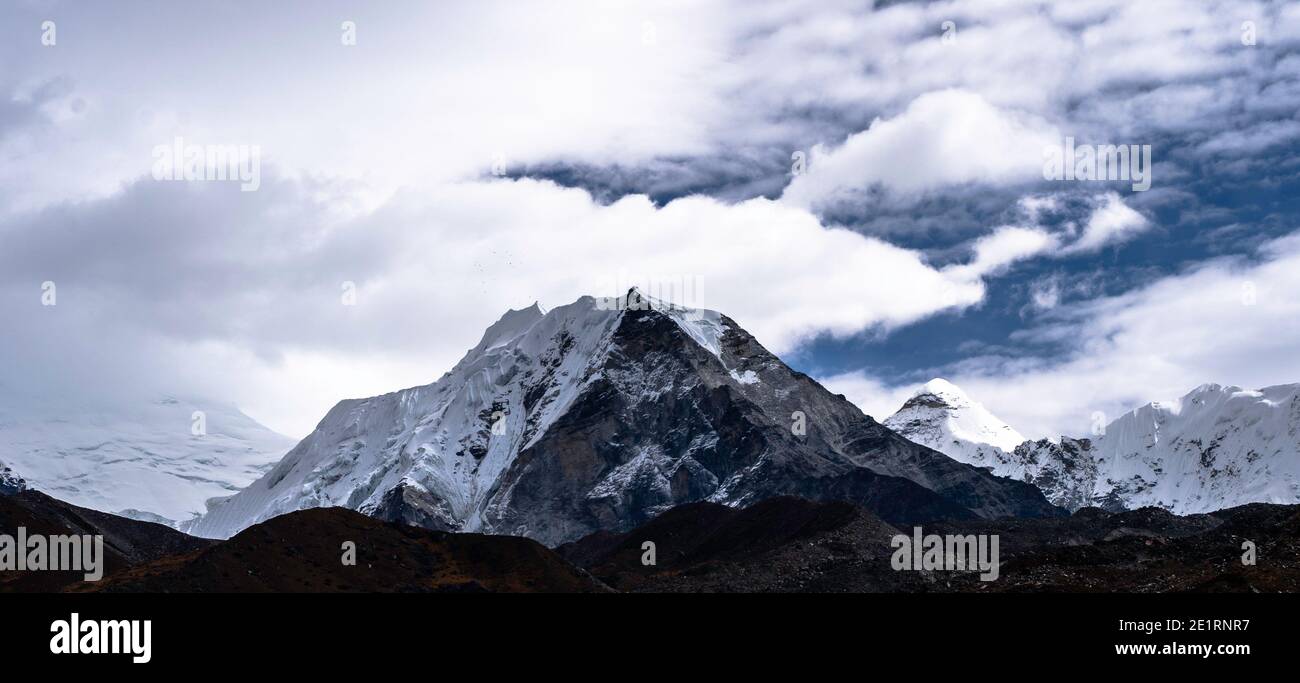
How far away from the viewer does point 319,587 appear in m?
158
